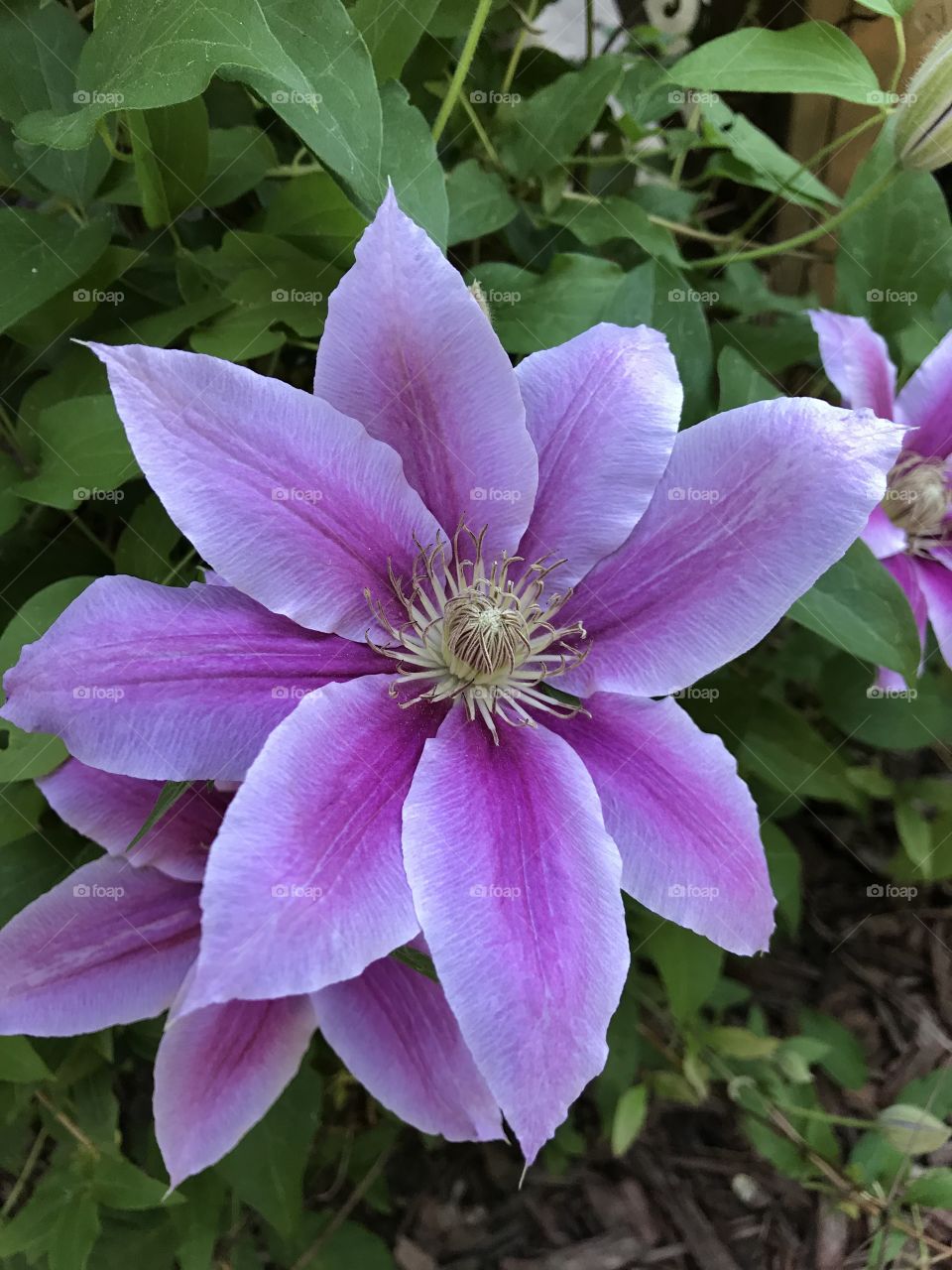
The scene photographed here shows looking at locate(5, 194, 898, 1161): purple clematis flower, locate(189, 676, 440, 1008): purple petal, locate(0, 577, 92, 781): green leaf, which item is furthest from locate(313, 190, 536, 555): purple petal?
locate(0, 577, 92, 781): green leaf

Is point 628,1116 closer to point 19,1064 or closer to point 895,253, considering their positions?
Result: point 19,1064

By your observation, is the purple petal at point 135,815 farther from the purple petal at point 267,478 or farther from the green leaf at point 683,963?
the green leaf at point 683,963

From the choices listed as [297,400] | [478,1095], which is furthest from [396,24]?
[478,1095]

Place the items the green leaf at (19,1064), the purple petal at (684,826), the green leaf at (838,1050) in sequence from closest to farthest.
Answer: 1. the purple petal at (684,826)
2. the green leaf at (19,1064)
3. the green leaf at (838,1050)

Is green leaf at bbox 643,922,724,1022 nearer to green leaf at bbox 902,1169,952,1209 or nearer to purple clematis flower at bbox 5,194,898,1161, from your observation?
green leaf at bbox 902,1169,952,1209

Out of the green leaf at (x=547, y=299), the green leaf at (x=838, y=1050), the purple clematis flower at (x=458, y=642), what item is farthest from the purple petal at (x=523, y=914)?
the green leaf at (x=838, y=1050)

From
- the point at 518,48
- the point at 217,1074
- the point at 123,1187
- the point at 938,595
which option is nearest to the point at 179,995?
the point at 217,1074

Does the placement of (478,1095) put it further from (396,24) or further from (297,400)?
(396,24)
